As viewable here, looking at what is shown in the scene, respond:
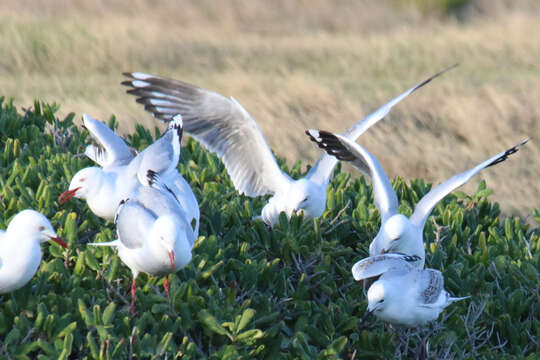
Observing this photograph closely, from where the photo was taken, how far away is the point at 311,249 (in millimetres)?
3908

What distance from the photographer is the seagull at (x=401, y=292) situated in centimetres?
334

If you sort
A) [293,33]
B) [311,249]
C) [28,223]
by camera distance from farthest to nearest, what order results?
[293,33] < [311,249] < [28,223]

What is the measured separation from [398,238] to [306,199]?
2.17 feet

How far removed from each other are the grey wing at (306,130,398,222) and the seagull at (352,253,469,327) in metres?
0.61

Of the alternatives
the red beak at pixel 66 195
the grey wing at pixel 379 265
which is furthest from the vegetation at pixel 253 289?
the grey wing at pixel 379 265

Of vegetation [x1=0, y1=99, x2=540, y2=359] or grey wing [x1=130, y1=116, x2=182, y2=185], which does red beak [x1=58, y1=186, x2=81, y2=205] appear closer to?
vegetation [x1=0, y1=99, x2=540, y2=359]

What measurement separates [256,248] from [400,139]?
4.17 meters

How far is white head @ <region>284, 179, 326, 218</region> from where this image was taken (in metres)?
4.27

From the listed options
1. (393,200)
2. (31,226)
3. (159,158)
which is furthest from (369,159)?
(31,226)

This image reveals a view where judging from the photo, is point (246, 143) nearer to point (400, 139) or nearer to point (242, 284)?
point (242, 284)

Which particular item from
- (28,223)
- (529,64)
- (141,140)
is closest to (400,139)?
(141,140)

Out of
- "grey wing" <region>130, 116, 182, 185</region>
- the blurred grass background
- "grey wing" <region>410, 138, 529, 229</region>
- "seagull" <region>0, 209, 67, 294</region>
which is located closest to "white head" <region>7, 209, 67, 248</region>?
"seagull" <region>0, 209, 67, 294</region>

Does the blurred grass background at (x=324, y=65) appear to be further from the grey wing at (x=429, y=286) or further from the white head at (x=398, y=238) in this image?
the grey wing at (x=429, y=286)

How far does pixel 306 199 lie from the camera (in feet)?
14.0
